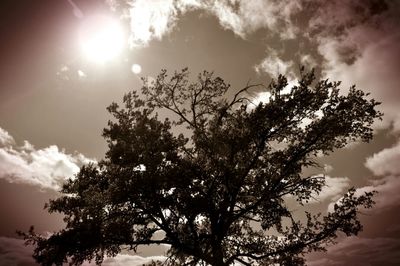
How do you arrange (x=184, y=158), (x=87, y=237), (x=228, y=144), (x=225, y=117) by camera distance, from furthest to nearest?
1. (x=225, y=117)
2. (x=184, y=158)
3. (x=228, y=144)
4. (x=87, y=237)

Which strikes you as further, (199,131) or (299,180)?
(299,180)

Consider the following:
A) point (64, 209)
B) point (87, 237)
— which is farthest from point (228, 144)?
point (64, 209)

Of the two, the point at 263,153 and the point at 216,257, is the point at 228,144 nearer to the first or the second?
the point at 263,153

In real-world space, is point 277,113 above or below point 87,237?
above

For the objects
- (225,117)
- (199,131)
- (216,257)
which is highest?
(225,117)

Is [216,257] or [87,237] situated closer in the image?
[87,237]

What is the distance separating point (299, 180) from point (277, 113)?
3.76 m

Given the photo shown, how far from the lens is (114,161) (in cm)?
1439

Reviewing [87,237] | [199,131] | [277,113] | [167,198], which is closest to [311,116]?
[277,113]

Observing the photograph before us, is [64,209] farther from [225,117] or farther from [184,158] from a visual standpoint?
[225,117]

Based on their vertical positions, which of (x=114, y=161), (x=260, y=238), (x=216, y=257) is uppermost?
(x=114, y=161)

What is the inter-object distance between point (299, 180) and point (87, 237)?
10204 millimetres

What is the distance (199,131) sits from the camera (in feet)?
47.2

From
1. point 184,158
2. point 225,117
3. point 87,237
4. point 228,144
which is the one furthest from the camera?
point 225,117
